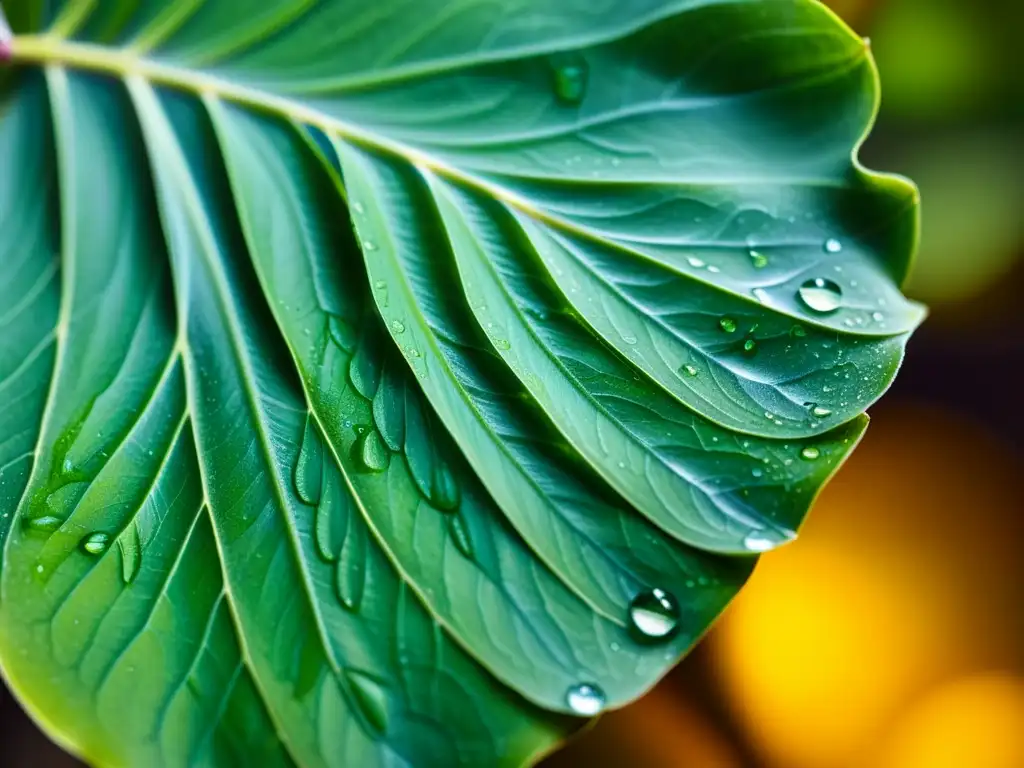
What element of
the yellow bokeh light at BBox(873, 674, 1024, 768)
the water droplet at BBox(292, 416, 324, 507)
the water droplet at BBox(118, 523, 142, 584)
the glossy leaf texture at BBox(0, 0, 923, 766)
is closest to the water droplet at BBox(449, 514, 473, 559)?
the glossy leaf texture at BBox(0, 0, 923, 766)

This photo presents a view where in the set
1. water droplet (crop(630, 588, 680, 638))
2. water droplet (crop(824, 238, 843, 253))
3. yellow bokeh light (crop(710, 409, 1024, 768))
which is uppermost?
water droplet (crop(824, 238, 843, 253))

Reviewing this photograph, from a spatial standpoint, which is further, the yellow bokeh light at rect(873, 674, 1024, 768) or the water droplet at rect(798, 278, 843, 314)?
the yellow bokeh light at rect(873, 674, 1024, 768)

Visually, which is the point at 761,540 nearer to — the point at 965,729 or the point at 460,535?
the point at 460,535

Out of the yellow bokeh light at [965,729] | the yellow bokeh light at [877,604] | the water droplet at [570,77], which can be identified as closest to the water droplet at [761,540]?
the water droplet at [570,77]

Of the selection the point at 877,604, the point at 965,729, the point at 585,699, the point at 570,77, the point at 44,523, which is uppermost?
the point at 570,77

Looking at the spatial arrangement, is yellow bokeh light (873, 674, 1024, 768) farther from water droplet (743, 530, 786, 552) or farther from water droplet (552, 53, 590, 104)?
water droplet (552, 53, 590, 104)

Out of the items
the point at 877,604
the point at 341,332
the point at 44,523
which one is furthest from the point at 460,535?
the point at 877,604

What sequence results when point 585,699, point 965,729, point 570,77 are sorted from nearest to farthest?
point 585,699 < point 570,77 < point 965,729
